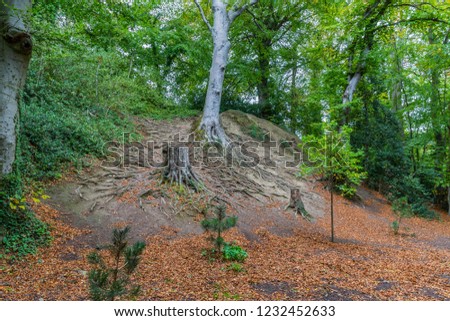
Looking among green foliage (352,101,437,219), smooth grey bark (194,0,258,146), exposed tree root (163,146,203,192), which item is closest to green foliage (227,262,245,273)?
exposed tree root (163,146,203,192)

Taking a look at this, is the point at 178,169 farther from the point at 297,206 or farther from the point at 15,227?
the point at 15,227

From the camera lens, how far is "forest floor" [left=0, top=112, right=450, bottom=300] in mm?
4121

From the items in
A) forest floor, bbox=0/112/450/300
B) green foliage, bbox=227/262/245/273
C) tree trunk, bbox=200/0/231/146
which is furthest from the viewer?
tree trunk, bbox=200/0/231/146

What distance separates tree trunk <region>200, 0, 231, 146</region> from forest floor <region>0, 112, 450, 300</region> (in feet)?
5.99

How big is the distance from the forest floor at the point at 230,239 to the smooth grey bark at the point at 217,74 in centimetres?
186

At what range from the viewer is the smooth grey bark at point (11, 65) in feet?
15.2

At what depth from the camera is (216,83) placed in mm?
11773

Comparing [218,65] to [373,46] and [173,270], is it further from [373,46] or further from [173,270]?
[173,270]

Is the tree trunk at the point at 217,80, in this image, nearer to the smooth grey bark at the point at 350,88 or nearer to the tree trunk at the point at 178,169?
the tree trunk at the point at 178,169

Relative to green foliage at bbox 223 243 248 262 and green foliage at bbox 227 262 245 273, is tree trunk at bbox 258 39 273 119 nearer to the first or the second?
green foliage at bbox 223 243 248 262

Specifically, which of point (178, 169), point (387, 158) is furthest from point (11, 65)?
point (387, 158)

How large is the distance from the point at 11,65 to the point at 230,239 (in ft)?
16.7

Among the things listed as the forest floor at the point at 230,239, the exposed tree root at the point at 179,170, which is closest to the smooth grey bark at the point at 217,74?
the forest floor at the point at 230,239

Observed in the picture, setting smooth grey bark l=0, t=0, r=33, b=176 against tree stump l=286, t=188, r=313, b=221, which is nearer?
smooth grey bark l=0, t=0, r=33, b=176
